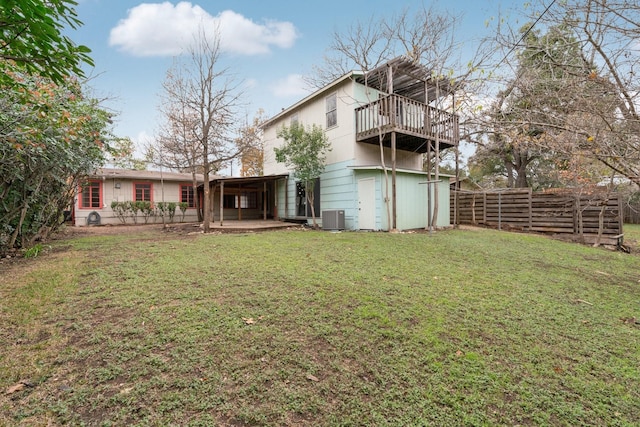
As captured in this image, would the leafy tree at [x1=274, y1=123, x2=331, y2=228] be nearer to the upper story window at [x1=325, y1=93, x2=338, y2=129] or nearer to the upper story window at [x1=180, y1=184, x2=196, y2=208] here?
the upper story window at [x1=325, y1=93, x2=338, y2=129]

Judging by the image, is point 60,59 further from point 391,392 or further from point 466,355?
point 466,355

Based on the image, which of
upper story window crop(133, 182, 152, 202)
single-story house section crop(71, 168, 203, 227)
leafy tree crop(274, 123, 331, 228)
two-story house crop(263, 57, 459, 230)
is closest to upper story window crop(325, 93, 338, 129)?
two-story house crop(263, 57, 459, 230)

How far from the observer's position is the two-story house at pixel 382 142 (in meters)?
10.0

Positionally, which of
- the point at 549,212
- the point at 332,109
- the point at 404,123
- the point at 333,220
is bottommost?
the point at 333,220

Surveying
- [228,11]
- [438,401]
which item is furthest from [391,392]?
[228,11]

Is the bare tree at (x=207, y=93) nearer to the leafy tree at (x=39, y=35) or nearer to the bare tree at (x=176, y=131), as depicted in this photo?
the bare tree at (x=176, y=131)

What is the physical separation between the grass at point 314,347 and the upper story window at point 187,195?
1280 centimetres

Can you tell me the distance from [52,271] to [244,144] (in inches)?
305

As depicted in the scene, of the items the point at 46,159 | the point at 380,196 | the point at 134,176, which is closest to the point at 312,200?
the point at 380,196

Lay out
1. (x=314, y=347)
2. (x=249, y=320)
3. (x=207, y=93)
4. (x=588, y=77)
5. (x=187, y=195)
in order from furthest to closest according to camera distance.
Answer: (x=187, y=195)
(x=207, y=93)
(x=588, y=77)
(x=249, y=320)
(x=314, y=347)

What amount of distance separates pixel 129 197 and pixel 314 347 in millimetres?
16614

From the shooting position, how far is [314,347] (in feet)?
7.89

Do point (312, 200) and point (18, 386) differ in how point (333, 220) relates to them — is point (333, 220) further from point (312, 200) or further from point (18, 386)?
point (18, 386)

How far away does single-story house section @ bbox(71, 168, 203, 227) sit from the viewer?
14242 millimetres
